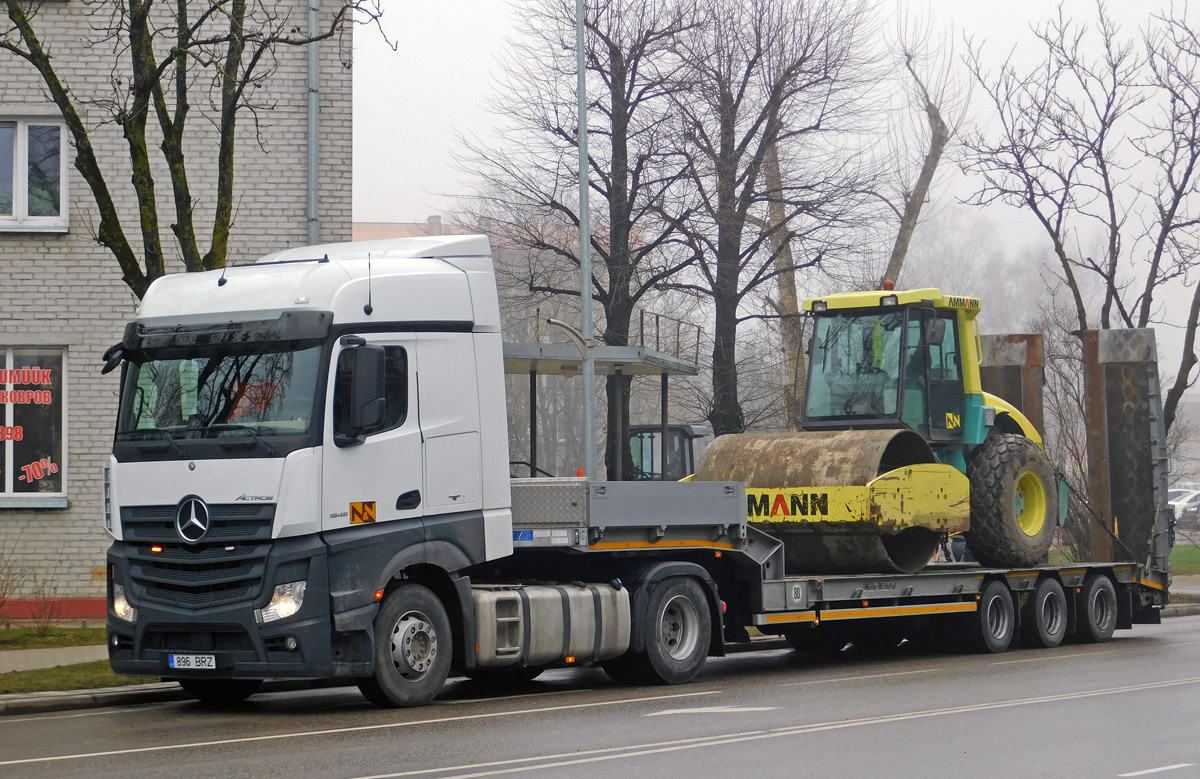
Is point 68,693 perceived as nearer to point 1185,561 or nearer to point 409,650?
point 409,650

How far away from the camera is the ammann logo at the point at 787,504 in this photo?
1520 centimetres

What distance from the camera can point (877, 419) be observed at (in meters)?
16.3

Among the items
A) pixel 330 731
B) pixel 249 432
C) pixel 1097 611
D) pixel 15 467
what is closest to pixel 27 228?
pixel 15 467

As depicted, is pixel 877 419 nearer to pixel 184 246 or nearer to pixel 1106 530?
pixel 1106 530

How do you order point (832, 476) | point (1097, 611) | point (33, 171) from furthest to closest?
point (33, 171) < point (1097, 611) < point (832, 476)

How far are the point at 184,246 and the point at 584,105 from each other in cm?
812

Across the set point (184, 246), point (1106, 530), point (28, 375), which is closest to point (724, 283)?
point (1106, 530)

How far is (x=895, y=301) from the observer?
54.1 ft

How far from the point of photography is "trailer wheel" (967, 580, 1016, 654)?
1638cm

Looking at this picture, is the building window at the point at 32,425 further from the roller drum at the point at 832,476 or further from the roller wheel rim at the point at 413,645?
the roller wheel rim at the point at 413,645

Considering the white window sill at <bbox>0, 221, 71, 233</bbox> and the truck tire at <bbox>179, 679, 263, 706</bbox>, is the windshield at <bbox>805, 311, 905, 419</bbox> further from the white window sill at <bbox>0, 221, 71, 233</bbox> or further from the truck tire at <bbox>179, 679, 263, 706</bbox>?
the white window sill at <bbox>0, 221, 71, 233</bbox>

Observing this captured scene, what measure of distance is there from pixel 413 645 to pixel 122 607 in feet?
7.15

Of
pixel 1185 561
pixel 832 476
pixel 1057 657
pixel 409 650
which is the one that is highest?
pixel 832 476

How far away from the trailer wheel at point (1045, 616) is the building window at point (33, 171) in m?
13.2
